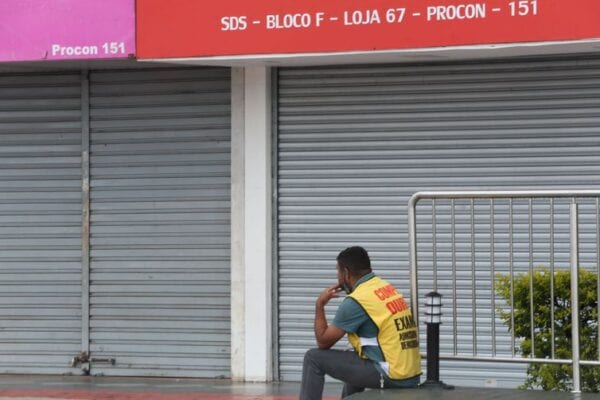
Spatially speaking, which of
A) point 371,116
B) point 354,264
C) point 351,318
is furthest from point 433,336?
point 371,116

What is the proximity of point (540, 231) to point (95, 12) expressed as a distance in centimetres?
468

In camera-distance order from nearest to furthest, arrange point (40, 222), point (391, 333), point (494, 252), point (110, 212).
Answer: point (391, 333), point (494, 252), point (110, 212), point (40, 222)

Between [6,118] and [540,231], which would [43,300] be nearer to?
[6,118]

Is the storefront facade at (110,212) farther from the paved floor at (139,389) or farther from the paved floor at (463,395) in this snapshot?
the paved floor at (463,395)

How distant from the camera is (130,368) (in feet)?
44.9

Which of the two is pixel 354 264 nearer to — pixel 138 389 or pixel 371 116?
pixel 371 116

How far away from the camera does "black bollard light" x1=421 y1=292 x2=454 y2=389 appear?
927 centimetres

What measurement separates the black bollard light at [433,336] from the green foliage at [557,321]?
1.74 feet

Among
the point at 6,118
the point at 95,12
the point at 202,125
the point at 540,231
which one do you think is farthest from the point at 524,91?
the point at 6,118

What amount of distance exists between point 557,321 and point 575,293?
41 centimetres

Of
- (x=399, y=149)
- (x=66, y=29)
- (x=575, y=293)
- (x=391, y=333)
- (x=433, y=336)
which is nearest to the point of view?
(x=575, y=293)

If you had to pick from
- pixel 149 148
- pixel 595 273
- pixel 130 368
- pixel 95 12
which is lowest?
pixel 130 368

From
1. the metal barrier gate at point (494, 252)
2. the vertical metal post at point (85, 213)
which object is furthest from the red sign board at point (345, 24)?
the metal barrier gate at point (494, 252)

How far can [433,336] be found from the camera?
9312 mm
